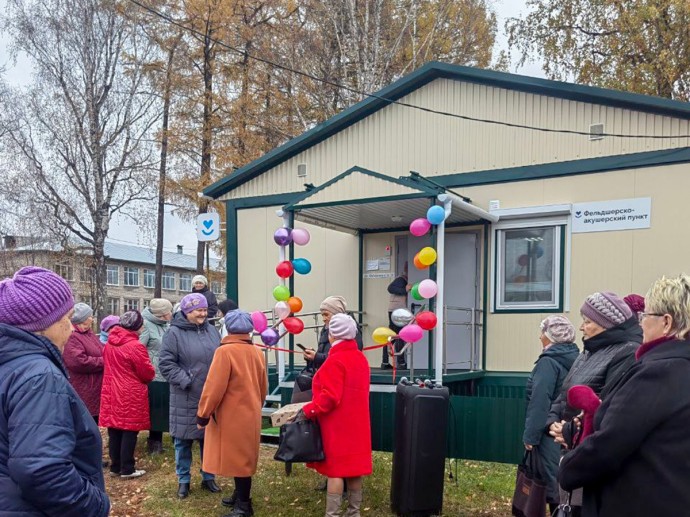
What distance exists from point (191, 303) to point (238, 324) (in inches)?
36.7

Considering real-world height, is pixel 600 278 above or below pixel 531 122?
below

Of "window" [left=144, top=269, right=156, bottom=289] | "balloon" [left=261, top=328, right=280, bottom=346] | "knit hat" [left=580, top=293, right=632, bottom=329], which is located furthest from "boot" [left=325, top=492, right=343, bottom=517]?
"window" [left=144, top=269, right=156, bottom=289]

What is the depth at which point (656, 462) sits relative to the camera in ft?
7.36

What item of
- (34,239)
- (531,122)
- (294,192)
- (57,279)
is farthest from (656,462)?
(34,239)

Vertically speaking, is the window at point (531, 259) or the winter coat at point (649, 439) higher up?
the window at point (531, 259)

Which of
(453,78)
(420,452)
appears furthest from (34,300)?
(453,78)

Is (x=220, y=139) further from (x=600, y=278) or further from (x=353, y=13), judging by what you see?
(x=600, y=278)

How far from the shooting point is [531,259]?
9133 millimetres

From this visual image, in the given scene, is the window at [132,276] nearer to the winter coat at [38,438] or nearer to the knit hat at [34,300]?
the knit hat at [34,300]

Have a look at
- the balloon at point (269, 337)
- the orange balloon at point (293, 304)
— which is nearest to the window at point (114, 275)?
the orange balloon at point (293, 304)

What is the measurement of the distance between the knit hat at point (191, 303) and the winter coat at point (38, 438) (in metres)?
3.71

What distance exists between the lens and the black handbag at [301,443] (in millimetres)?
4695

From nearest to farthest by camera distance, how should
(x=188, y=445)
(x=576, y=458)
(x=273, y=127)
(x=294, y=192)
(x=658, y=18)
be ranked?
1. (x=576, y=458)
2. (x=188, y=445)
3. (x=294, y=192)
4. (x=658, y=18)
5. (x=273, y=127)

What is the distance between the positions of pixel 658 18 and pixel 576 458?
17.9 meters
